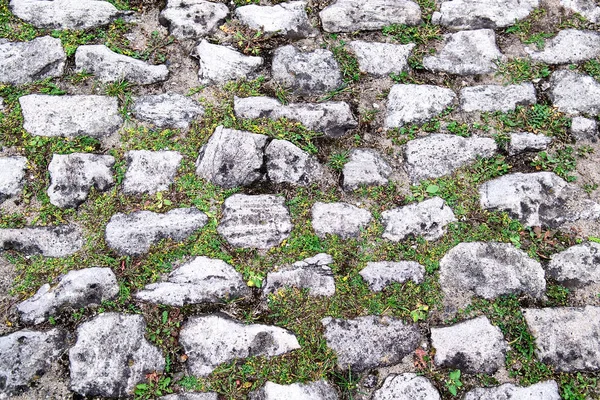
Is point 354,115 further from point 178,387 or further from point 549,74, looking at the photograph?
point 178,387

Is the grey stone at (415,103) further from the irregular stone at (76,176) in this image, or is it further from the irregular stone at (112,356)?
the irregular stone at (112,356)

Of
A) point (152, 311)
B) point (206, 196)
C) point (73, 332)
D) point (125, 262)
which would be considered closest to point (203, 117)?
point (206, 196)

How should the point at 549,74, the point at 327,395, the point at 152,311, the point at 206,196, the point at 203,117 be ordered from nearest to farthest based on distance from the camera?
the point at 327,395 → the point at 152,311 → the point at 206,196 → the point at 203,117 → the point at 549,74

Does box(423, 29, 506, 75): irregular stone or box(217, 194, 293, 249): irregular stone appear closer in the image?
box(217, 194, 293, 249): irregular stone

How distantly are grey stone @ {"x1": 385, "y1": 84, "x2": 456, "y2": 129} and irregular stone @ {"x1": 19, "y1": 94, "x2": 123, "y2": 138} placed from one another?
143 centimetres

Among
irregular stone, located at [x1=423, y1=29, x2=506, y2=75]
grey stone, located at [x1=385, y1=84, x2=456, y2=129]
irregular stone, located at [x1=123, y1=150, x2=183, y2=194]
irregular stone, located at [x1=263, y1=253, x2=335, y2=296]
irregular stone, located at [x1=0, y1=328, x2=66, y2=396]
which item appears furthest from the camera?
irregular stone, located at [x1=423, y1=29, x2=506, y2=75]

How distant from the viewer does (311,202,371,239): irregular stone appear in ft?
8.21

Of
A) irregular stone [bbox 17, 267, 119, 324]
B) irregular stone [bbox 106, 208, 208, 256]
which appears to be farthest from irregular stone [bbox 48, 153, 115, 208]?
irregular stone [bbox 17, 267, 119, 324]

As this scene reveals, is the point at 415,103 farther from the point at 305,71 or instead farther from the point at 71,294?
the point at 71,294

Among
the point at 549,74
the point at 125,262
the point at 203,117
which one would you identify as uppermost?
the point at 549,74

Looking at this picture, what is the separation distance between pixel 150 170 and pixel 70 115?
55cm

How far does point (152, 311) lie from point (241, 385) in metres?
0.50

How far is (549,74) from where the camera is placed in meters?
2.97

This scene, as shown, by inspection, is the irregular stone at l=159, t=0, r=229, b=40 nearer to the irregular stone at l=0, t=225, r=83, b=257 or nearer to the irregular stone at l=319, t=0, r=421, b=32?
the irregular stone at l=319, t=0, r=421, b=32
